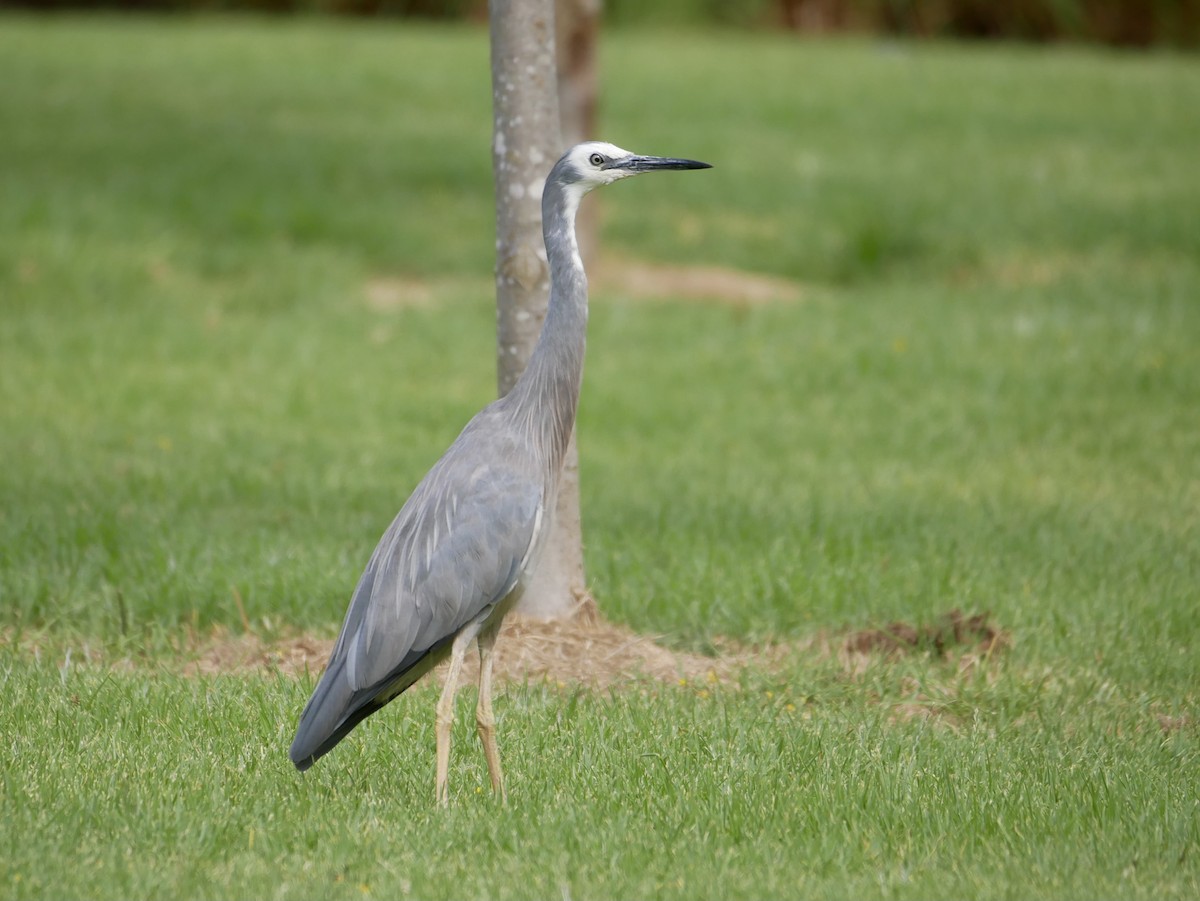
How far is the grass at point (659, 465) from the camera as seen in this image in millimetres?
4582

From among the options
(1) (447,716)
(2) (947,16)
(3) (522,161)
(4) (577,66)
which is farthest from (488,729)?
(2) (947,16)

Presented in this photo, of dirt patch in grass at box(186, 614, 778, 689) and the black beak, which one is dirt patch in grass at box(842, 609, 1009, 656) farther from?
the black beak

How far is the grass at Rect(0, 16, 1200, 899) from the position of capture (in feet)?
15.0

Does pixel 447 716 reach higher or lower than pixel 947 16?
lower

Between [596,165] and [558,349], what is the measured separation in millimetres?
643

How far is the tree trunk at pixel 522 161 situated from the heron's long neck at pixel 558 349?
1.07 meters

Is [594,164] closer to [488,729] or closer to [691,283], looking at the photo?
[488,729]

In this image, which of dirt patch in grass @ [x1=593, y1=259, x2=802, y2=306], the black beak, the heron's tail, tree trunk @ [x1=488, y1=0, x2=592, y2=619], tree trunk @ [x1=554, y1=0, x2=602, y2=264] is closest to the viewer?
the heron's tail

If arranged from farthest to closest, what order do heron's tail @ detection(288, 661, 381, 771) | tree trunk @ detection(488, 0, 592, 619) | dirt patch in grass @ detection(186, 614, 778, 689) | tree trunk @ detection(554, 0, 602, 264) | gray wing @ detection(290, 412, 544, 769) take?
1. tree trunk @ detection(554, 0, 602, 264)
2. tree trunk @ detection(488, 0, 592, 619)
3. dirt patch in grass @ detection(186, 614, 778, 689)
4. gray wing @ detection(290, 412, 544, 769)
5. heron's tail @ detection(288, 661, 381, 771)

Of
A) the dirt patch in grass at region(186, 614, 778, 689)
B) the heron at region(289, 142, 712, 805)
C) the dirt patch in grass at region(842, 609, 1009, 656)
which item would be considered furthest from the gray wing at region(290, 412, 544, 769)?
the dirt patch in grass at region(842, 609, 1009, 656)

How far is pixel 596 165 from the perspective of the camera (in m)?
5.23

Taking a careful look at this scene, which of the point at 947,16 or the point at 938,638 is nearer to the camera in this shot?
the point at 938,638

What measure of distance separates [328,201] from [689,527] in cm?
796

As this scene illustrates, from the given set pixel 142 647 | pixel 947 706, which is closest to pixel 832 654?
pixel 947 706
